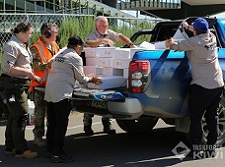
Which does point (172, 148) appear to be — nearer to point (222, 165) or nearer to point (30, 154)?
point (222, 165)

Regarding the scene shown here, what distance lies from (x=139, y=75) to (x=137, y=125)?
2111 mm

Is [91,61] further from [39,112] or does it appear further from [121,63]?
[39,112]

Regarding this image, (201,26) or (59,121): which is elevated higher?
(201,26)

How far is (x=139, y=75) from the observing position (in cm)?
564

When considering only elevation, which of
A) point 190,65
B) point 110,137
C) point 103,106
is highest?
point 190,65

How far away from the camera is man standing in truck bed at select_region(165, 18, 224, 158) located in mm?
5754

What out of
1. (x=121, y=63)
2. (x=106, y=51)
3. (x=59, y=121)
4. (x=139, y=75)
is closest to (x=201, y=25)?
(x=139, y=75)

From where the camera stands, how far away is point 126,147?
6730mm

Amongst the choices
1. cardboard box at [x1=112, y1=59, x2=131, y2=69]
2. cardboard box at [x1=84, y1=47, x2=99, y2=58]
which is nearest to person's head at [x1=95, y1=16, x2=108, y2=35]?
cardboard box at [x1=84, y1=47, x2=99, y2=58]

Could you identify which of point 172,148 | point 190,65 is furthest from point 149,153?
point 190,65

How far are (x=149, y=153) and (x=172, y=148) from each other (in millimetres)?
454

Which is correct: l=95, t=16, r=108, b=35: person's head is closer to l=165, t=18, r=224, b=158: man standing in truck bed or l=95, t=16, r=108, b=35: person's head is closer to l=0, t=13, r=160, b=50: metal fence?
l=165, t=18, r=224, b=158: man standing in truck bed

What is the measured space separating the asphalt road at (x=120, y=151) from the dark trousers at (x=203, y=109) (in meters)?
0.31

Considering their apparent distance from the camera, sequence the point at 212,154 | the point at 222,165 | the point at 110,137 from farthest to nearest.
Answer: the point at 110,137 → the point at 212,154 → the point at 222,165
